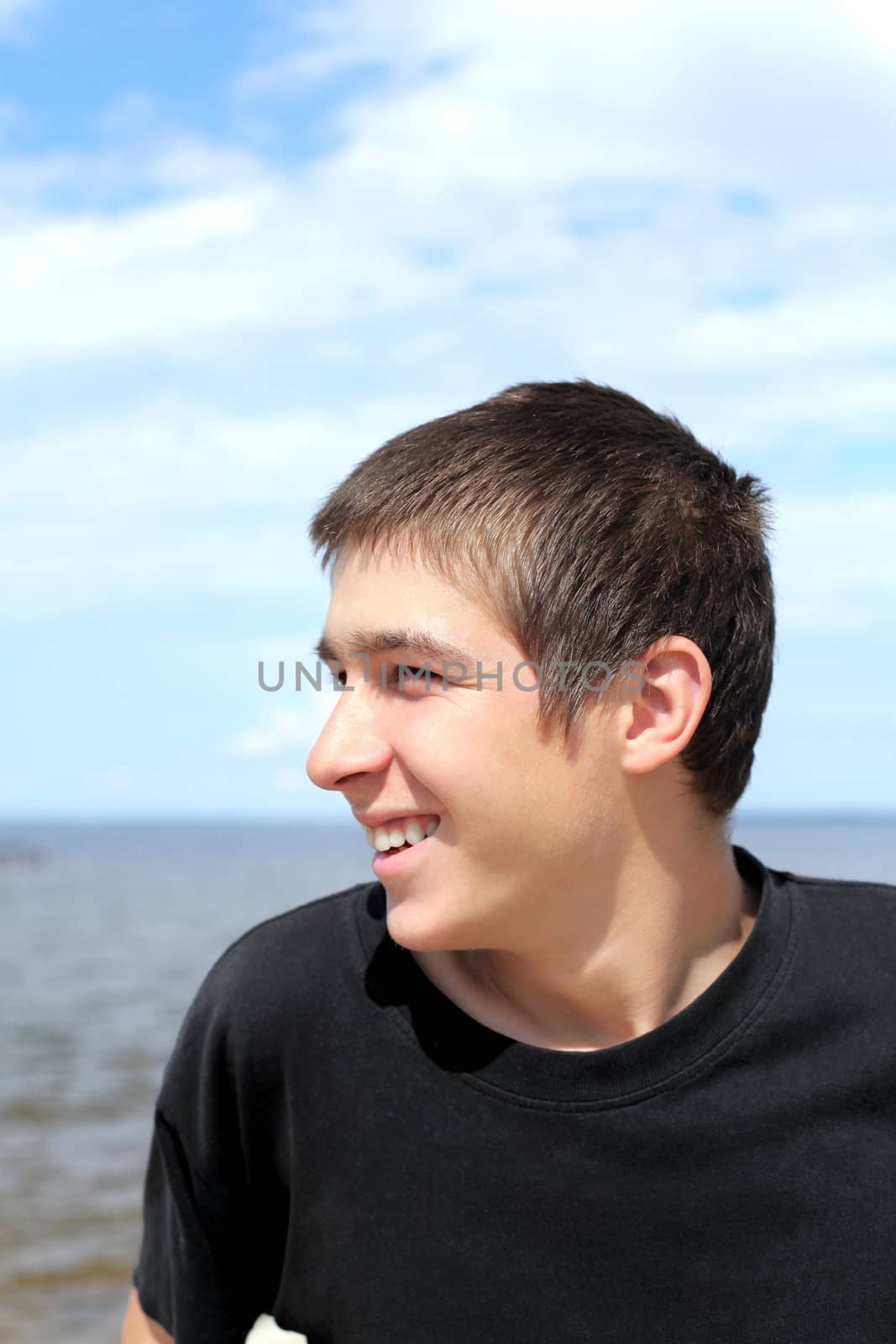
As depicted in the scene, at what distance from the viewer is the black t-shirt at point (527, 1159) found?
7.15ft

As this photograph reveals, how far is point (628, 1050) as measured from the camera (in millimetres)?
2250

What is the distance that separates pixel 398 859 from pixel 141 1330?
1.17 meters

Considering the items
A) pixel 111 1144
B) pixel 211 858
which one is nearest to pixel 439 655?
pixel 111 1144

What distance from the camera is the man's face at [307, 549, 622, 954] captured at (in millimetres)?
2160

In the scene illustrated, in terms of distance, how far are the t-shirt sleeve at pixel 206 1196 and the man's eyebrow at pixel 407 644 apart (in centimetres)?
76

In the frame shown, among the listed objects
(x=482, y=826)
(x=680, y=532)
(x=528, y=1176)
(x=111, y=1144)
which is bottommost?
(x=111, y=1144)

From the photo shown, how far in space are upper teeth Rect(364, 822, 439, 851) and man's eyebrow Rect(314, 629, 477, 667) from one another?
0.98ft

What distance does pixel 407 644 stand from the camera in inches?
86.0

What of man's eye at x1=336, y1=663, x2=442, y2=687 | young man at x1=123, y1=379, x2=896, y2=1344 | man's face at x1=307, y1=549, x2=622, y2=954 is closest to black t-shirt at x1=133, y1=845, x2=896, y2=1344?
young man at x1=123, y1=379, x2=896, y2=1344

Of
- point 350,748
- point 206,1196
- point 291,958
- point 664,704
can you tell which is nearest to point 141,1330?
point 206,1196

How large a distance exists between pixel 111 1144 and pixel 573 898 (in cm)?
728

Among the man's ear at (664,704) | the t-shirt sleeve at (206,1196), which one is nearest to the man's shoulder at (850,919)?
the man's ear at (664,704)

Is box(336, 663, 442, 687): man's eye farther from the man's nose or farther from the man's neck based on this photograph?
the man's neck

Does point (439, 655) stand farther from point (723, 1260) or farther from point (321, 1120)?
point (723, 1260)
